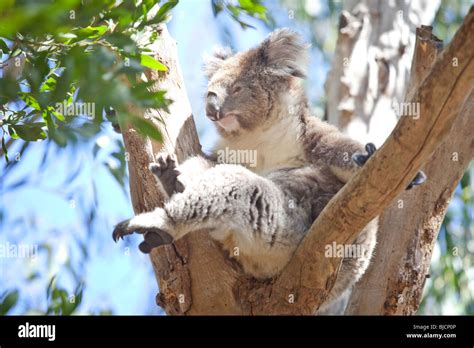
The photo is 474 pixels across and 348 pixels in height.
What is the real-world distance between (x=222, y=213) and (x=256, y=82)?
1.24m

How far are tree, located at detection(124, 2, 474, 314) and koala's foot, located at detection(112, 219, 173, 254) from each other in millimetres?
318

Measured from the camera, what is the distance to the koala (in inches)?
108

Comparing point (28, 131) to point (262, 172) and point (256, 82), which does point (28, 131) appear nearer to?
point (262, 172)

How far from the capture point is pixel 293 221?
9.85ft

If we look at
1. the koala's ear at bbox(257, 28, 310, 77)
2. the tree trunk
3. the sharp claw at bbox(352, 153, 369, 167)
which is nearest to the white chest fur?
the koala's ear at bbox(257, 28, 310, 77)

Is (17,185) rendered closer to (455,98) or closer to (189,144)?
(189,144)

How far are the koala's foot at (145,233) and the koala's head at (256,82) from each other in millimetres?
1185

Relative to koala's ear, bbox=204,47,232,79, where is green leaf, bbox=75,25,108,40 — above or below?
below

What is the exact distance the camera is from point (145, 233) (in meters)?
2.61

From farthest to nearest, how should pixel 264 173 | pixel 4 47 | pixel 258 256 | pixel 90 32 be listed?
pixel 264 173, pixel 258 256, pixel 4 47, pixel 90 32

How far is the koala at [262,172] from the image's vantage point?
8.98 feet

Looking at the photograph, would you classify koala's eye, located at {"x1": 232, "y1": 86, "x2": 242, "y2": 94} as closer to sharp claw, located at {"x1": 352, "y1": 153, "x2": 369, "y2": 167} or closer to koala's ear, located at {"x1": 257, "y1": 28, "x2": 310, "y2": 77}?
koala's ear, located at {"x1": 257, "y1": 28, "x2": 310, "y2": 77}

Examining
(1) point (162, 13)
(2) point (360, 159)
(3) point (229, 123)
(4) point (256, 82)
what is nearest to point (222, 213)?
(2) point (360, 159)

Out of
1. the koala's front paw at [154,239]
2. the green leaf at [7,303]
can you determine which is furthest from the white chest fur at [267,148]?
the green leaf at [7,303]
